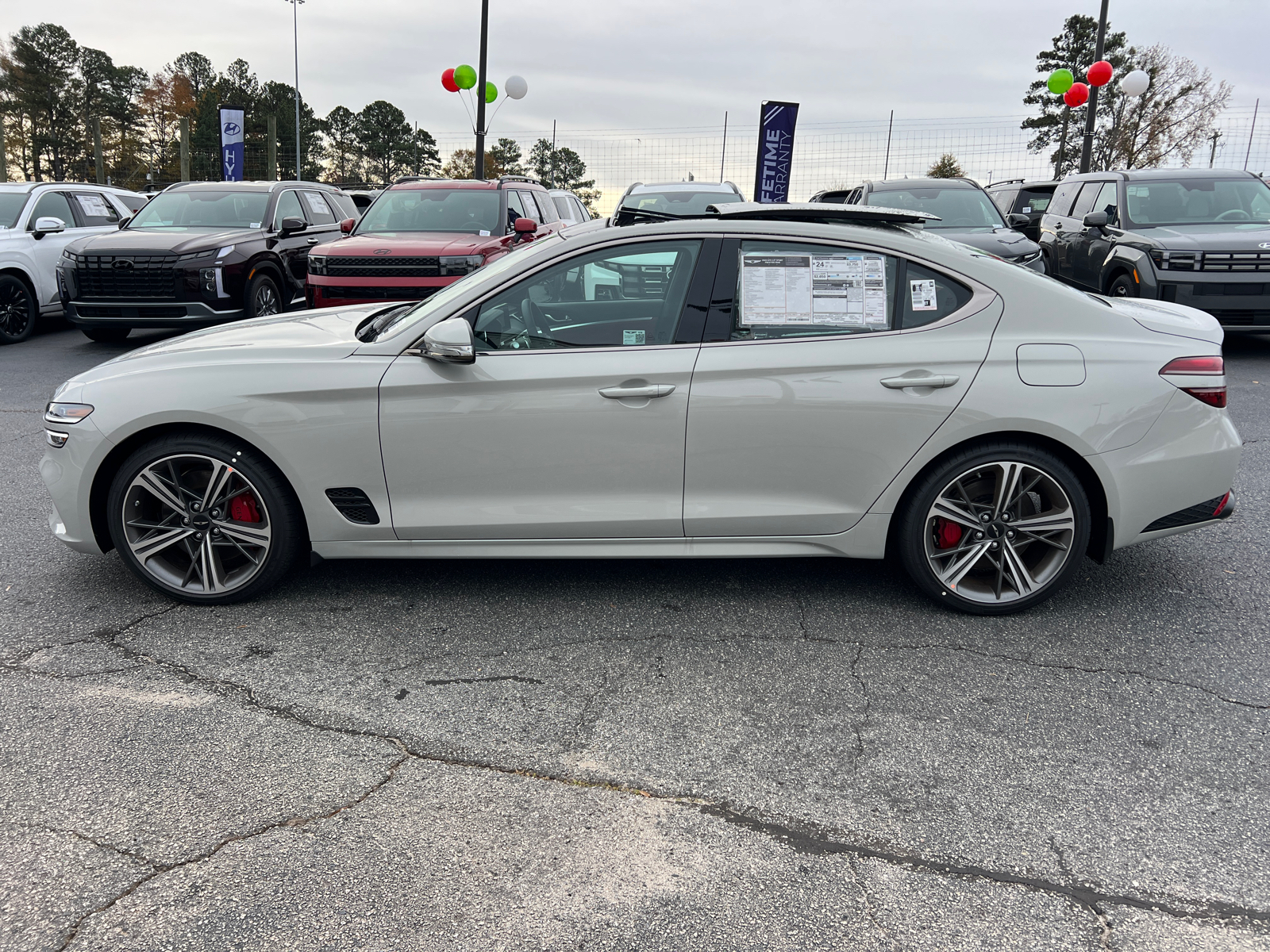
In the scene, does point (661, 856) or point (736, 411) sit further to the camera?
point (736, 411)

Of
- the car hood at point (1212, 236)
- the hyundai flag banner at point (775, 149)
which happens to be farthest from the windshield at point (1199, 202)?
the hyundai flag banner at point (775, 149)

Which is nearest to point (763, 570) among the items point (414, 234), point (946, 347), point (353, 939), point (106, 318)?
point (946, 347)

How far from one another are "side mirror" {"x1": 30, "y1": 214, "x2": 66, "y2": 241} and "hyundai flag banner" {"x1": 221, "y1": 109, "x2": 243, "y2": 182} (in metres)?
15.5

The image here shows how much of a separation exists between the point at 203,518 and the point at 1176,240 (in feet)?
31.5

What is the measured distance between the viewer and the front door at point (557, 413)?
12.1 ft

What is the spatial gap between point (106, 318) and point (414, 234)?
3378 millimetres

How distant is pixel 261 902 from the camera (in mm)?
2303

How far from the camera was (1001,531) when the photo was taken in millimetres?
3852

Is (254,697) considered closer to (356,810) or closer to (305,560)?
(356,810)

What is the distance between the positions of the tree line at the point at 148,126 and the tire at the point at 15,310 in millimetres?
40125

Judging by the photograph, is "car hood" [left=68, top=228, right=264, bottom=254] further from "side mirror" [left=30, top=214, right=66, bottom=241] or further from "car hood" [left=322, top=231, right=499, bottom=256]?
"car hood" [left=322, top=231, right=499, bottom=256]

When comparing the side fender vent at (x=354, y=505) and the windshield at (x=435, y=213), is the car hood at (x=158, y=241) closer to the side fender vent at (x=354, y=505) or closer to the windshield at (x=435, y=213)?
the windshield at (x=435, y=213)

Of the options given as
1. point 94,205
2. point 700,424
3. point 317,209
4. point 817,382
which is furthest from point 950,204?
point 94,205

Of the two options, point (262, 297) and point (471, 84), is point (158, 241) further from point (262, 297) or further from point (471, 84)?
point (471, 84)
